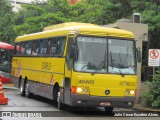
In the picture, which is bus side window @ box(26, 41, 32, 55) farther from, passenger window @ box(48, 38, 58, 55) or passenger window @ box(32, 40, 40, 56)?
passenger window @ box(48, 38, 58, 55)

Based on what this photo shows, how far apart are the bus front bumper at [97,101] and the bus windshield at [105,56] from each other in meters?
0.93

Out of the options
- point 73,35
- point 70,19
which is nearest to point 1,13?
point 70,19

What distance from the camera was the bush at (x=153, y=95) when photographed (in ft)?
60.5

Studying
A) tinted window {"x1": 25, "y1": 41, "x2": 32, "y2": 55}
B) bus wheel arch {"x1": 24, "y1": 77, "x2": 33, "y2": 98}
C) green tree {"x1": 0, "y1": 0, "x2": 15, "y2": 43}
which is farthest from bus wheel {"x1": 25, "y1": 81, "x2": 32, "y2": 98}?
green tree {"x1": 0, "y1": 0, "x2": 15, "y2": 43}

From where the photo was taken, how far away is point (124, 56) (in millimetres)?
15477

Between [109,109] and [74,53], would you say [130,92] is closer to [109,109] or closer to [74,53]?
[109,109]

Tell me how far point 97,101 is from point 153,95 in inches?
184

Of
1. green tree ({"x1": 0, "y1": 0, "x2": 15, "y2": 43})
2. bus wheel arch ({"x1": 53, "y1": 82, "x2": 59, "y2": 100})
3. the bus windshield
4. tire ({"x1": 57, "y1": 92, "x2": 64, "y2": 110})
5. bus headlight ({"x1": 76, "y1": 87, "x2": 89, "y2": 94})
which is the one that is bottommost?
tire ({"x1": 57, "y1": 92, "x2": 64, "y2": 110})

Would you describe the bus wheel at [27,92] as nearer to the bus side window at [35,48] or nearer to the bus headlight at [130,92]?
the bus side window at [35,48]

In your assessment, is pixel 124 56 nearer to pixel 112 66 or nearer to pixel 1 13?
pixel 112 66

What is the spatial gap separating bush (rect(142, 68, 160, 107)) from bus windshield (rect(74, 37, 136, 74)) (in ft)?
11.2

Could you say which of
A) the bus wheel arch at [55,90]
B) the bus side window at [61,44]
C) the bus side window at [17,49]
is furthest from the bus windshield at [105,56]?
the bus side window at [17,49]

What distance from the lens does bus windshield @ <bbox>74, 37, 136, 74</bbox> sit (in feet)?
49.2

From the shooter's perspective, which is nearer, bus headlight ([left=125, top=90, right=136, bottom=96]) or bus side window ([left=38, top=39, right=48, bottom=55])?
bus headlight ([left=125, top=90, right=136, bottom=96])
